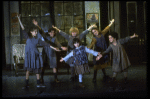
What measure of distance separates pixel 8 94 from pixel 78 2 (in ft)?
19.7

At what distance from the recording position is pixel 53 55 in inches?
249

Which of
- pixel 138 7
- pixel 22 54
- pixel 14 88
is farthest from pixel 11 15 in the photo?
pixel 138 7

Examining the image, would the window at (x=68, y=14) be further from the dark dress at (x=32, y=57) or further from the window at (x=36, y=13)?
the dark dress at (x=32, y=57)

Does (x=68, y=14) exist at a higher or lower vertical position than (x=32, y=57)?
higher

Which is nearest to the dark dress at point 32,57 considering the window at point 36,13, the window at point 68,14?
the window at point 36,13

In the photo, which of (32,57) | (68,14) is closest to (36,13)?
(68,14)

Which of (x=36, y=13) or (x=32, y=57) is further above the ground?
(x=36, y=13)

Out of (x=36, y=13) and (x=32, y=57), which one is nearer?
(x=32, y=57)

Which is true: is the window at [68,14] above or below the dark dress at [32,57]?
above

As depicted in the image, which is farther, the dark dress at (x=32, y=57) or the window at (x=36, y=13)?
the window at (x=36, y=13)

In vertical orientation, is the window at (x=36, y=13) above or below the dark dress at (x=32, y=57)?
above

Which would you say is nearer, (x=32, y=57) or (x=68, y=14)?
(x=32, y=57)

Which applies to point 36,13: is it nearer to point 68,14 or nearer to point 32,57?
point 68,14

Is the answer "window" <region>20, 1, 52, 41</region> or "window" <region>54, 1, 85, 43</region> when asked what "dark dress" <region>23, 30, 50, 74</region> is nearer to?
"window" <region>20, 1, 52, 41</region>
